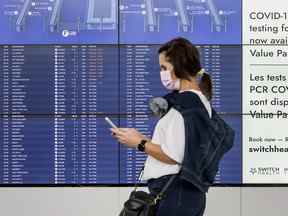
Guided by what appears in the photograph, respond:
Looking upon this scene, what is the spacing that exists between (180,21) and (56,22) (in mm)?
881

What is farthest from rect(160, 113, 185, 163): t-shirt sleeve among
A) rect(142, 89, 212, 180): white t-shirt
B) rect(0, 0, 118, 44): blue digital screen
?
rect(0, 0, 118, 44): blue digital screen

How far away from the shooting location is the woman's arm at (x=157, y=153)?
2836 mm

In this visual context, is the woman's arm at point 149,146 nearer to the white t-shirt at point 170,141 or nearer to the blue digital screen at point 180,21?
the white t-shirt at point 170,141

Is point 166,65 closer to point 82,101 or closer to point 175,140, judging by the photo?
point 175,140

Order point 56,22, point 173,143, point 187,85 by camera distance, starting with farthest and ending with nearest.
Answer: point 56,22
point 187,85
point 173,143

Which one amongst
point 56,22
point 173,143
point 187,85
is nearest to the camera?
point 173,143

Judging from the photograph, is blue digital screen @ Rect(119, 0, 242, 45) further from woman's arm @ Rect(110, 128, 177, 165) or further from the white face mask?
woman's arm @ Rect(110, 128, 177, 165)

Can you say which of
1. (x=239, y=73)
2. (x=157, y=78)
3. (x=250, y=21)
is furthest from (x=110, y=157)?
(x=250, y=21)

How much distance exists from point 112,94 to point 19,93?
26.1 inches

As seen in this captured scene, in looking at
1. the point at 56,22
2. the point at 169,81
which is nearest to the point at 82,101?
the point at 56,22

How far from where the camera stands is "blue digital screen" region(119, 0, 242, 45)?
448 cm

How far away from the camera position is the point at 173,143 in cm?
283

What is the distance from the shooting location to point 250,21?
4.50 metres

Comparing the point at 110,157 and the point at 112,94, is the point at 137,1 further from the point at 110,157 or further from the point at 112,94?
the point at 110,157
